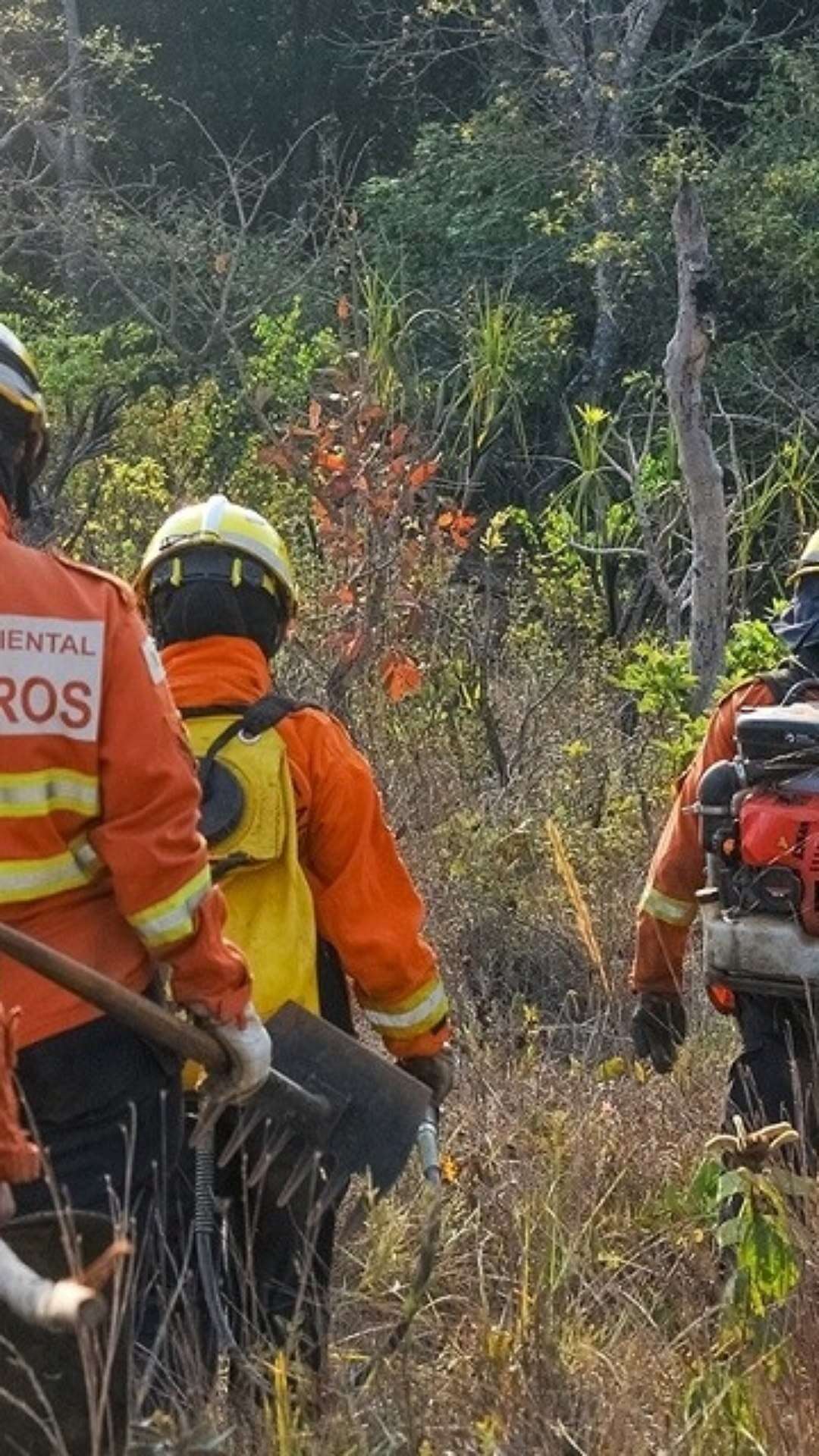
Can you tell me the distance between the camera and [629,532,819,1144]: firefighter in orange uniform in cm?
406

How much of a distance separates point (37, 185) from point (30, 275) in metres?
1.73

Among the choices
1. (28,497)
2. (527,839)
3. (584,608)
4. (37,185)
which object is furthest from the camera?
(37,185)

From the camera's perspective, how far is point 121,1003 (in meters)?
2.83

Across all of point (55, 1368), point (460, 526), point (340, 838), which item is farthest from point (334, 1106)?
point (460, 526)

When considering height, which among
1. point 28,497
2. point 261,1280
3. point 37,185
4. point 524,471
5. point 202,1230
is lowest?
point 524,471

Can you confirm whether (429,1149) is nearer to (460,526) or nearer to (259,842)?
(259,842)

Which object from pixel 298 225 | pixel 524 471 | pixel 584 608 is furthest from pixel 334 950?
pixel 298 225

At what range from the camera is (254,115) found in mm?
21609

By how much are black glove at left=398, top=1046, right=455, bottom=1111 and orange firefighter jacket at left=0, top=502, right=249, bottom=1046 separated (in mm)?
924

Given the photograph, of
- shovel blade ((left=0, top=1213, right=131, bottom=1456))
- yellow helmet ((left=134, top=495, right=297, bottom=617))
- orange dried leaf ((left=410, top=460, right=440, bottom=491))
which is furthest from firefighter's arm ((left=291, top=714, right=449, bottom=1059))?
orange dried leaf ((left=410, top=460, right=440, bottom=491))

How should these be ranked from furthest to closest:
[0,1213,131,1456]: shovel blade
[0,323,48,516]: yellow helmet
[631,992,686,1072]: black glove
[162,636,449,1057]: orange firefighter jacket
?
[631,992,686,1072]: black glove → [162,636,449,1057]: orange firefighter jacket → [0,323,48,516]: yellow helmet → [0,1213,131,1456]: shovel blade

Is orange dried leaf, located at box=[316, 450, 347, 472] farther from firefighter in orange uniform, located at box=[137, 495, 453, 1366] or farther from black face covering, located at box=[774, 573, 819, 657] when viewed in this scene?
firefighter in orange uniform, located at box=[137, 495, 453, 1366]

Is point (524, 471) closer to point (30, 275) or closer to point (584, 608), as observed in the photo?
point (584, 608)

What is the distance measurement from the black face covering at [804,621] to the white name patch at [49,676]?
1.60 m
